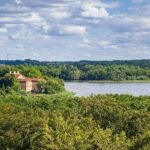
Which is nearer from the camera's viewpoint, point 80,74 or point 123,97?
point 123,97

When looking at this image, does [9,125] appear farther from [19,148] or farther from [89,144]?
[89,144]

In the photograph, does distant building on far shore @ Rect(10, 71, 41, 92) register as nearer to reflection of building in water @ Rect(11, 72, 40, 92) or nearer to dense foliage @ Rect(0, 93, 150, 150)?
reflection of building in water @ Rect(11, 72, 40, 92)

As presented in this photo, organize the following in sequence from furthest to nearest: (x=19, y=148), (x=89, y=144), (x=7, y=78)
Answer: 1. (x=7, y=78)
2. (x=19, y=148)
3. (x=89, y=144)

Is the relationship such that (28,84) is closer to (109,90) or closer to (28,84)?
(28,84)

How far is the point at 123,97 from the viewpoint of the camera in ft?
185

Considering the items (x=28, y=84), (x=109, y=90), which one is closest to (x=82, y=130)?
(x=109, y=90)

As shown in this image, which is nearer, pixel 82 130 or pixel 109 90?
pixel 82 130

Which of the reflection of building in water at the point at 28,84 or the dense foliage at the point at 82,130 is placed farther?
the reflection of building in water at the point at 28,84

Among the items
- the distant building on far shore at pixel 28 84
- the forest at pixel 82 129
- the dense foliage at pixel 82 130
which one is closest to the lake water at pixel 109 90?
the distant building on far shore at pixel 28 84

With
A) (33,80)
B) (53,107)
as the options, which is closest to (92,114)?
(53,107)

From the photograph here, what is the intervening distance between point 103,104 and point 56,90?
2137 inches

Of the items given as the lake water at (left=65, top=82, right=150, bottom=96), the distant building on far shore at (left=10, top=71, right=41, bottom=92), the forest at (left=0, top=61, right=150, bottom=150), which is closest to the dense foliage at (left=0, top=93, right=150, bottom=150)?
the forest at (left=0, top=61, right=150, bottom=150)

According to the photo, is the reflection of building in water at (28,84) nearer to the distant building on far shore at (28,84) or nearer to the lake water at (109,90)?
the distant building on far shore at (28,84)

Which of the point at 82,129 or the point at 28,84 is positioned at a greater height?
the point at 82,129
